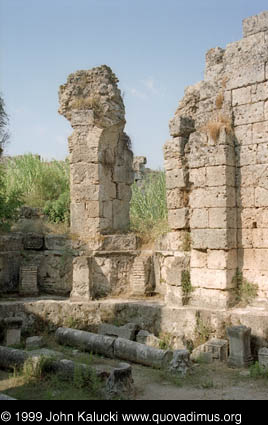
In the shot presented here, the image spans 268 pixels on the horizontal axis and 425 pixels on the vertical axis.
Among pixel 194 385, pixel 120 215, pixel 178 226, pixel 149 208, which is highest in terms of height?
pixel 149 208

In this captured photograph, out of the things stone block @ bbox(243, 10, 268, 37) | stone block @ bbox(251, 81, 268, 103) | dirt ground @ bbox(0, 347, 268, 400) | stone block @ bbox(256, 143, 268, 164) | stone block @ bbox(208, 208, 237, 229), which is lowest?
dirt ground @ bbox(0, 347, 268, 400)

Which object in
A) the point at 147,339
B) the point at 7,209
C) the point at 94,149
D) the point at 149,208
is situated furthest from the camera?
the point at 149,208

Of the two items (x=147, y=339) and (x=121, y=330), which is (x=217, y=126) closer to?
(x=147, y=339)

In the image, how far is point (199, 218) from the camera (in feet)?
28.0

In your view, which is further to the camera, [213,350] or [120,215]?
[120,215]

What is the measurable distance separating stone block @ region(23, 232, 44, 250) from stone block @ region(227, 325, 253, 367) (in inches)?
208

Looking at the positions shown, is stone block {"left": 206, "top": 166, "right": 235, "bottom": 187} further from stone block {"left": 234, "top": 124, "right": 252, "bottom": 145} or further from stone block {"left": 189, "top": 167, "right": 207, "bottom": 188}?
stone block {"left": 234, "top": 124, "right": 252, "bottom": 145}

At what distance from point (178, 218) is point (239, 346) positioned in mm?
2886

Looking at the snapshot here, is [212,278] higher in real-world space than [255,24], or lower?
lower

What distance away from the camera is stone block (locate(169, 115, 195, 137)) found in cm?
905

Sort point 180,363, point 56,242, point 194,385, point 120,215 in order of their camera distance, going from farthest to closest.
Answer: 1. point 120,215
2. point 56,242
3. point 180,363
4. point 194,385

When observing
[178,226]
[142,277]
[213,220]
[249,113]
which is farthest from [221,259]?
[249,113]

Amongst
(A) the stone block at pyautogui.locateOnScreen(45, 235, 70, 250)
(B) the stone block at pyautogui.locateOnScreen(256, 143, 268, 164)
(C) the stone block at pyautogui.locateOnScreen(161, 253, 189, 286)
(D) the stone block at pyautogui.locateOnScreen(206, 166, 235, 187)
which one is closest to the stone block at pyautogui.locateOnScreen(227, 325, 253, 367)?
(C) the stone block at pyautogui.locateOnScreen(161, 253, 189, 286)
